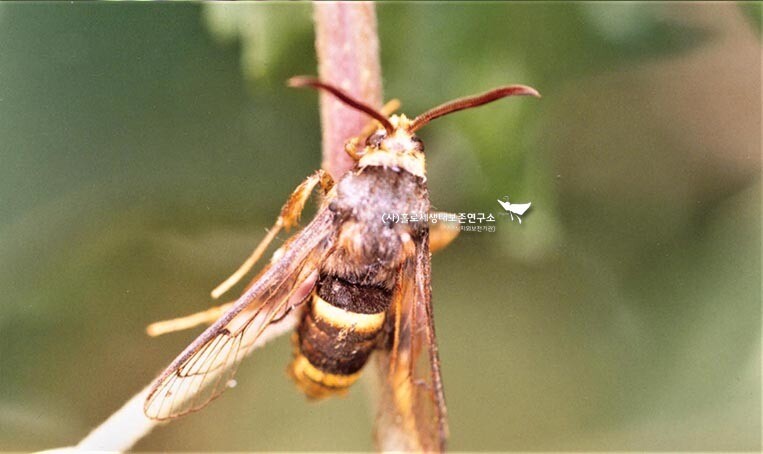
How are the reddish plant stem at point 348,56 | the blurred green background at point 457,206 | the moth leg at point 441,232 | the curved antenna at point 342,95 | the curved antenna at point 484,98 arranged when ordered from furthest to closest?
the blurred green background at point 457,206 < the moth leg at point 441,232 < the reddish plant stem at point 348,56 < the curved antenna at point 484,98 < the curved antenna at point 342,95

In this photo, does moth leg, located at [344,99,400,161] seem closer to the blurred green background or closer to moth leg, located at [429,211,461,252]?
moth leg, located at [429,211,461,252]

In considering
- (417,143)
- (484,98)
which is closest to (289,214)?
(417,143)

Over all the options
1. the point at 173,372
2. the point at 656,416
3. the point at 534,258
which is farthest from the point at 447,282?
A: the point at 173,372

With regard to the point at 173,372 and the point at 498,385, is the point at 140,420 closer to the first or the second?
the point at 173,372

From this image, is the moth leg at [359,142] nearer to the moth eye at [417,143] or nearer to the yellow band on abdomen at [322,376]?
the moth eye at [417,143]

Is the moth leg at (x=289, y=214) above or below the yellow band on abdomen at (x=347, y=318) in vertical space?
above

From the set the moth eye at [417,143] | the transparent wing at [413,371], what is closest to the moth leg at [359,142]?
→ the moth eye at [417,143]

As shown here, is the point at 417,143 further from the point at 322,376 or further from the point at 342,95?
the point at 322,376
